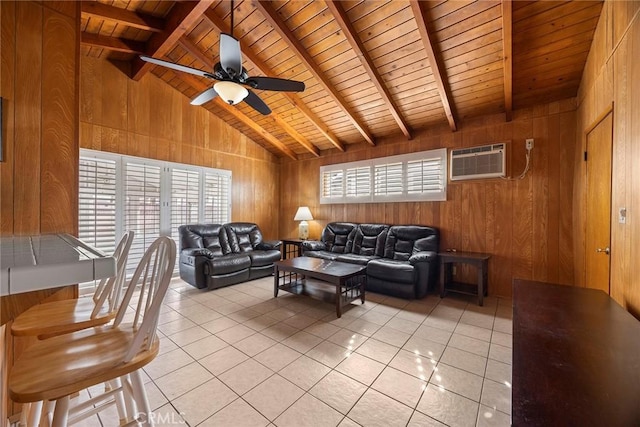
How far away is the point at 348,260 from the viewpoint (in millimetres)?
4152

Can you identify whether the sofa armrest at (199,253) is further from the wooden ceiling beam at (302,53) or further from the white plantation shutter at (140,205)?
the wooden ceiling beam at (302,53)

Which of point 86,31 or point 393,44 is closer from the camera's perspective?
point 393,44

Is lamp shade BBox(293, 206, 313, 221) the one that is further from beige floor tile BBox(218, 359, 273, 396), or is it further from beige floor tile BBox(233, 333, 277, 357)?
beige floor tile BBox(218, 359, 273, 396)

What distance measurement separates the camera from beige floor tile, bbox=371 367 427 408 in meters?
1.73

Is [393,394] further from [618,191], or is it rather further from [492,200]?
[492,200]

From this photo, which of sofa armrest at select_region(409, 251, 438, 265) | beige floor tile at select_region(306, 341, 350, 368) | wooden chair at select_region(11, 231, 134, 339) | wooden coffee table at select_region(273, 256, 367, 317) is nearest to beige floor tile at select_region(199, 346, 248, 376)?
beige floor tile at select_region(306, 341, 350, 368)

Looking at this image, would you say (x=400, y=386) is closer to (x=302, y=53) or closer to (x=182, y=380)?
(x=182, y=380)

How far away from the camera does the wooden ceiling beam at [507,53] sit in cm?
231

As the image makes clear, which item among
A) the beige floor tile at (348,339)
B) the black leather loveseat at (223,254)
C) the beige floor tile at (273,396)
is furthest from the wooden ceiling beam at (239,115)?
the beige floor tile at (273,396)

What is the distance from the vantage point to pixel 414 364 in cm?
211

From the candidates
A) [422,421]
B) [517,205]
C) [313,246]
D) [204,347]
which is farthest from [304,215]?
[422,421]

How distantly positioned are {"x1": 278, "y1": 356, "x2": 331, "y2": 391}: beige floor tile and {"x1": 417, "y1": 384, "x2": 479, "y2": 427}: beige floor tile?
2.32 ft

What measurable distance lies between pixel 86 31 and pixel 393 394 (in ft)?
17.4

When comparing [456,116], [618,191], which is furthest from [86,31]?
[618,191]
